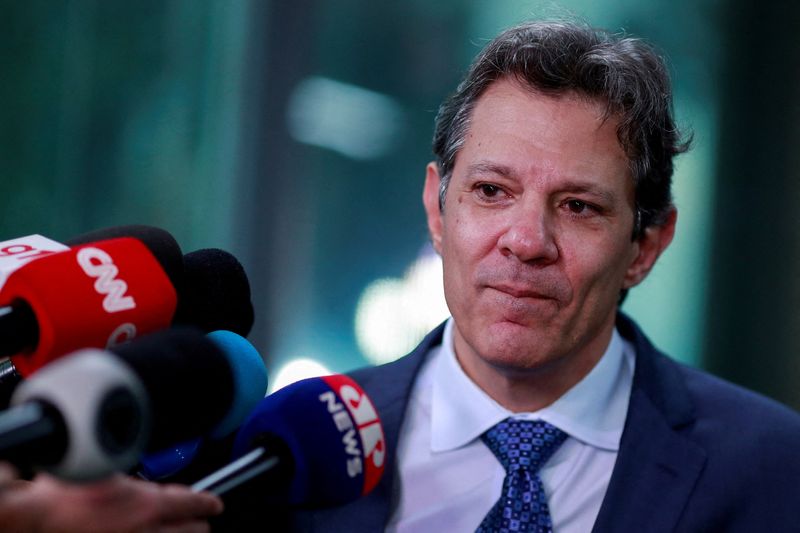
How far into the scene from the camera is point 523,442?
1.63m

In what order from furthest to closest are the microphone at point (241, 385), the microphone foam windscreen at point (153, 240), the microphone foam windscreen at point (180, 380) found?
the microphone at point (241, 385)
the microphone foam windscreen at point (153, 240)
the microphone foam windscreen at point (180, 380)

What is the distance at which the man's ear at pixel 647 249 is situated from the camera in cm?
183

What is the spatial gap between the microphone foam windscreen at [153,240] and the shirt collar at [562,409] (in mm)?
898

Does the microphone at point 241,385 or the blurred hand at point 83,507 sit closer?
the blurred hand at point 83,507

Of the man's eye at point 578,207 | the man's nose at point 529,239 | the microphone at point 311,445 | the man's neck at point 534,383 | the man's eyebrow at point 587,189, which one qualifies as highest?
the man's eyebrow at point 587,189

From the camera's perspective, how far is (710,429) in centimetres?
166

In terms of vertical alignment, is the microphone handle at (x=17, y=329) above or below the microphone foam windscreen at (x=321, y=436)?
above

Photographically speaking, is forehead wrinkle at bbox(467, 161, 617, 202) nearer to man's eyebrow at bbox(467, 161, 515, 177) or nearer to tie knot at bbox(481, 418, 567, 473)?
man's eyebrow at bbox(467, 161, 515, 177)

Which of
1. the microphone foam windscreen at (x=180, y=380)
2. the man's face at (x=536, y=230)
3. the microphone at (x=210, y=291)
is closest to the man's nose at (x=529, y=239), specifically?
the man's face at (x=536, y=230)

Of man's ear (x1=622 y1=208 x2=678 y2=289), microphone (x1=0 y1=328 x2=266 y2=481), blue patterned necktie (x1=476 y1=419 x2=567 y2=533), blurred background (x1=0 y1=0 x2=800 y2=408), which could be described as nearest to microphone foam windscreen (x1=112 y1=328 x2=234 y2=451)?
microphone (x1=0 y1=328 x2=266 y2=481)

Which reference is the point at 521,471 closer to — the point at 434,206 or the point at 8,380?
the point at 434,206

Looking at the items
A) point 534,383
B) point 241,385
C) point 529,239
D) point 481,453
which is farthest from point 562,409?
point 241,385

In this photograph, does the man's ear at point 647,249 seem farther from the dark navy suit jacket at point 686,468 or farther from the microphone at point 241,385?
the microphone at point 241,385

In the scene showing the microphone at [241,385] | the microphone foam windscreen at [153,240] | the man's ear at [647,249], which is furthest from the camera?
the man's ear at [647,249]
